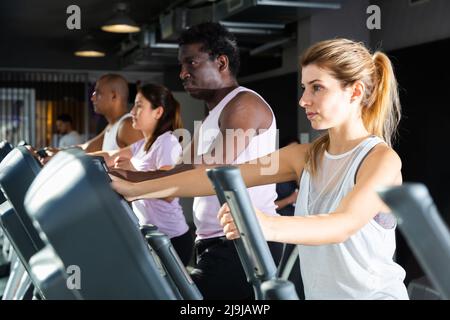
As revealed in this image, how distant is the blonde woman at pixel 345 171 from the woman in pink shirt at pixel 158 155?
1.66m

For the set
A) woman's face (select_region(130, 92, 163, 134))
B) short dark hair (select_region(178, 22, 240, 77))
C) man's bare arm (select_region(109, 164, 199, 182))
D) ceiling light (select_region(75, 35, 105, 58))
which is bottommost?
woman's face (select_region(130, 92, 163, 134))

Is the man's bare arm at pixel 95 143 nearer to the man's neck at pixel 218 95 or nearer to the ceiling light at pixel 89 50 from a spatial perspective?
the man's neck at pixel 218 95

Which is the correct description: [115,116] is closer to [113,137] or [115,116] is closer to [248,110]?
[113,137]

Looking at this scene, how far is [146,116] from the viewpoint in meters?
3.81

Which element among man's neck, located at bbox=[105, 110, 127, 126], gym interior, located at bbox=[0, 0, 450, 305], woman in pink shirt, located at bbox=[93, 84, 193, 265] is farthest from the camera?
man's neck, located at bbox=[105, 110, 127, 126]

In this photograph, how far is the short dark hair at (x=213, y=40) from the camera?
8.36 feet

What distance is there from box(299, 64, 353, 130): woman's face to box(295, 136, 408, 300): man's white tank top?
0.33 ft

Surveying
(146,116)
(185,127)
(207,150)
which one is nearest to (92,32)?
(185,127)

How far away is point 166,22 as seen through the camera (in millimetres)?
8109

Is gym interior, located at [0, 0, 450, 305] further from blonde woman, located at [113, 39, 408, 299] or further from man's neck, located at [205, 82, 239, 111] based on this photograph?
man's neck, located at [205, 82, 239, 111]

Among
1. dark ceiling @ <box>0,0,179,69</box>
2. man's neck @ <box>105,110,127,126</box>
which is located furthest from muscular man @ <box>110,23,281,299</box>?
dark ceiling @ <box>0,0,179,69</box>

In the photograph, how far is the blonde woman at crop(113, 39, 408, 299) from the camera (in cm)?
167

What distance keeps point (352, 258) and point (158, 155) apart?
6.51ft
